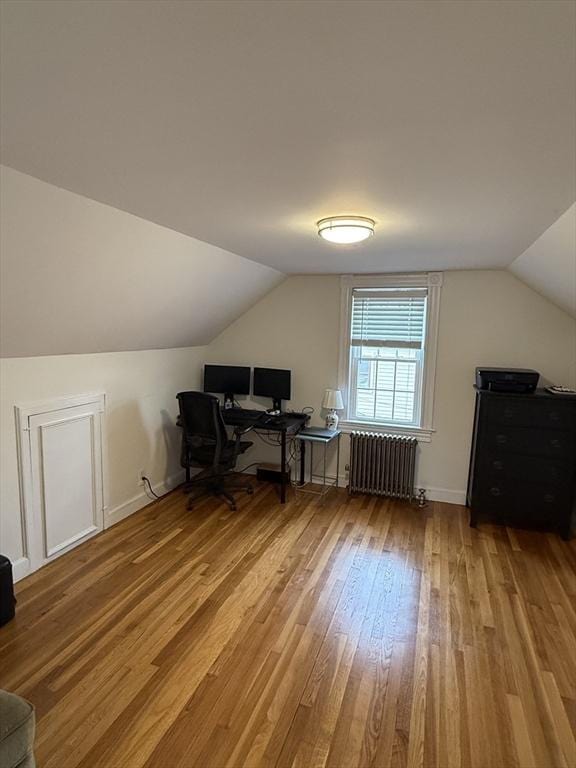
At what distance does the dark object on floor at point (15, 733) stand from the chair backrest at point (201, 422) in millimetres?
2481

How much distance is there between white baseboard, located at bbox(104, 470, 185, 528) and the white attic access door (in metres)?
0.12

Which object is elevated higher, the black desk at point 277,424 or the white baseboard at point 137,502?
the black desk at point 277,424

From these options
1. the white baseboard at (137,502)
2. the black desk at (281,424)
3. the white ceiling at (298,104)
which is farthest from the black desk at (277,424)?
the white ceiling at (298,104)

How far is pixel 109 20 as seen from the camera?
2.77 ft

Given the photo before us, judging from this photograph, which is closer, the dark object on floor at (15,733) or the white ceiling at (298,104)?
the white ceiling at (298,104)

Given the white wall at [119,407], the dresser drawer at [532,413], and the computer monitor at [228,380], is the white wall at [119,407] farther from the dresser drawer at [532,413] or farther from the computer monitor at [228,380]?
the dresser drawer at [532,413]

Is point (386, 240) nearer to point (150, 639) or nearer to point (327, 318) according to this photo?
point (327, 318)

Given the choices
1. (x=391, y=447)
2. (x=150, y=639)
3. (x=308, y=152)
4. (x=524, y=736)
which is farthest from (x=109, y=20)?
(x=391, y=447)

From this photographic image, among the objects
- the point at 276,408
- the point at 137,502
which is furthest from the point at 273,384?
the point at 137,502

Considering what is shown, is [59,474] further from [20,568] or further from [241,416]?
[241,416]

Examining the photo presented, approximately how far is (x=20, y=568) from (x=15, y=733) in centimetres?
173

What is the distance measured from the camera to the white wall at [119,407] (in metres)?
2.72

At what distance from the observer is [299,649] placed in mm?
2279

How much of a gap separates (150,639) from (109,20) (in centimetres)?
267
